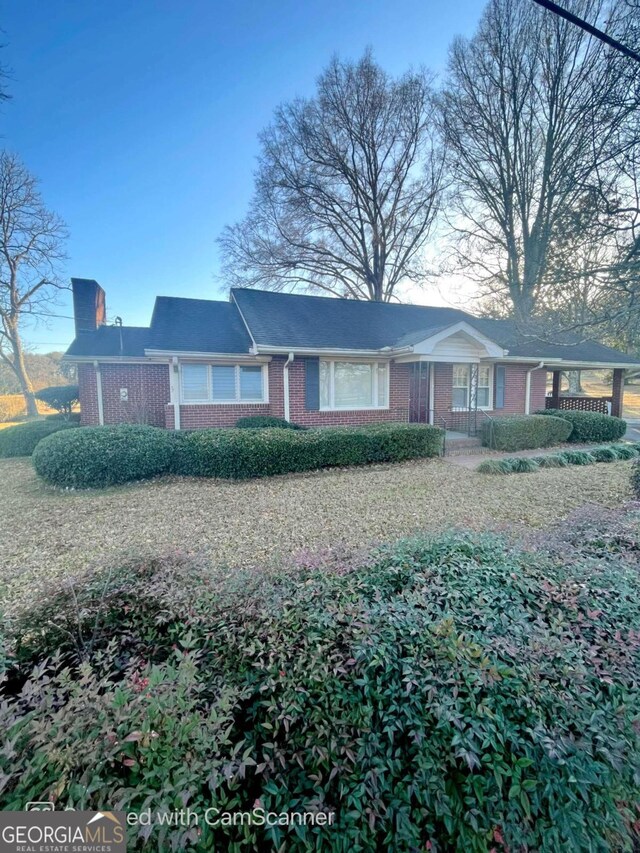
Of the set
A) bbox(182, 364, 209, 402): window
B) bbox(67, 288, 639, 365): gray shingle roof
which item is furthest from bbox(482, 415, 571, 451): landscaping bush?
bbox(182, 364, 209, 402): window

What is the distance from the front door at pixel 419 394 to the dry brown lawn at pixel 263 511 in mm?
4293

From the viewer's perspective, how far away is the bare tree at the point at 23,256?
17.8 meters

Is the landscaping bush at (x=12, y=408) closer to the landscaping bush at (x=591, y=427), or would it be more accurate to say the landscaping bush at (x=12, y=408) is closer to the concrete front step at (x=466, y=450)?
the concrete front step at (x=466, y=450)

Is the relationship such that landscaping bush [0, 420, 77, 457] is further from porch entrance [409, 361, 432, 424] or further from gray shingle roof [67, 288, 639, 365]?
porch entrance [409, 361, 432, 424]

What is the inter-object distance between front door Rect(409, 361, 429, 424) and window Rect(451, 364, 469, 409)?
129 centimetres

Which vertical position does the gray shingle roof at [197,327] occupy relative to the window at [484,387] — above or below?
above

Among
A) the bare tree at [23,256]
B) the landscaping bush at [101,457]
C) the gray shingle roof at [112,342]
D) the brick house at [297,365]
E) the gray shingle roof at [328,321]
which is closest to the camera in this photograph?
the landscaping bush at [101,457]

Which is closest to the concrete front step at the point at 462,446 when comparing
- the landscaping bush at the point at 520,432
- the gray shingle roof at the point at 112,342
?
the landscaping bush at the point at 520,432

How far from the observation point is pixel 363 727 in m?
1.47

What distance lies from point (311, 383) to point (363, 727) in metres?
10.2

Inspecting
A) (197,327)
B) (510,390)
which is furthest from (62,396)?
(510,390)

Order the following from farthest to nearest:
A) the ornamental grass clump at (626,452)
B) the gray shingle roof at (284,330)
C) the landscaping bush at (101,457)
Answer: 1. the gray shingle roof at (284,330)
2. the ornamental grass clump at (626,452)
3. the landscaping bush at (101,457)

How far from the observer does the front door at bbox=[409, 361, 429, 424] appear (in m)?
12.6

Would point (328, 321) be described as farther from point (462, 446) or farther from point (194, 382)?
point (462, 446)
